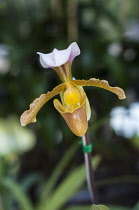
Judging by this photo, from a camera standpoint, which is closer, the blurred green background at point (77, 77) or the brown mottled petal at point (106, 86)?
the brown mottled petal at point (106, 86)

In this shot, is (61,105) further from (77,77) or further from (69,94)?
(77,77)

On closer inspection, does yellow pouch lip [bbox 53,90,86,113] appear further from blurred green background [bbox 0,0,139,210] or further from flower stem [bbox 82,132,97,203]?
blurred green background [bbox 0,0,139,210]

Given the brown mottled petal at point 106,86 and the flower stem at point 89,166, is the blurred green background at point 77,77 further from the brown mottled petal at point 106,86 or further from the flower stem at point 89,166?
the brown mottled petal at point 106,86

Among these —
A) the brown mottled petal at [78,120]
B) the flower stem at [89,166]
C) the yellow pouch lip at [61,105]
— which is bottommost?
the flower stem at [89,166]

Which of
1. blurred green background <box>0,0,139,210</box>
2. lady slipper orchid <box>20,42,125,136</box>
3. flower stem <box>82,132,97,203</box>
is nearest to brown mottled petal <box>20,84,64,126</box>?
lady slipper orchid <box>20,42,125,136</box>

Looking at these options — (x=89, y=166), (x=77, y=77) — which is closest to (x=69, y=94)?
(x=89, y=166)

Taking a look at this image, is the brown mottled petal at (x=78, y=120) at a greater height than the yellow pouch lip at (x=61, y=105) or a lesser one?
lesser

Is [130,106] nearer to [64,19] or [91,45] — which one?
[91,45]

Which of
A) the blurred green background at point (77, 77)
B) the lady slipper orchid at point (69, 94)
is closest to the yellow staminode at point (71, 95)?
the lady slipper orchid at point (69, 94)
